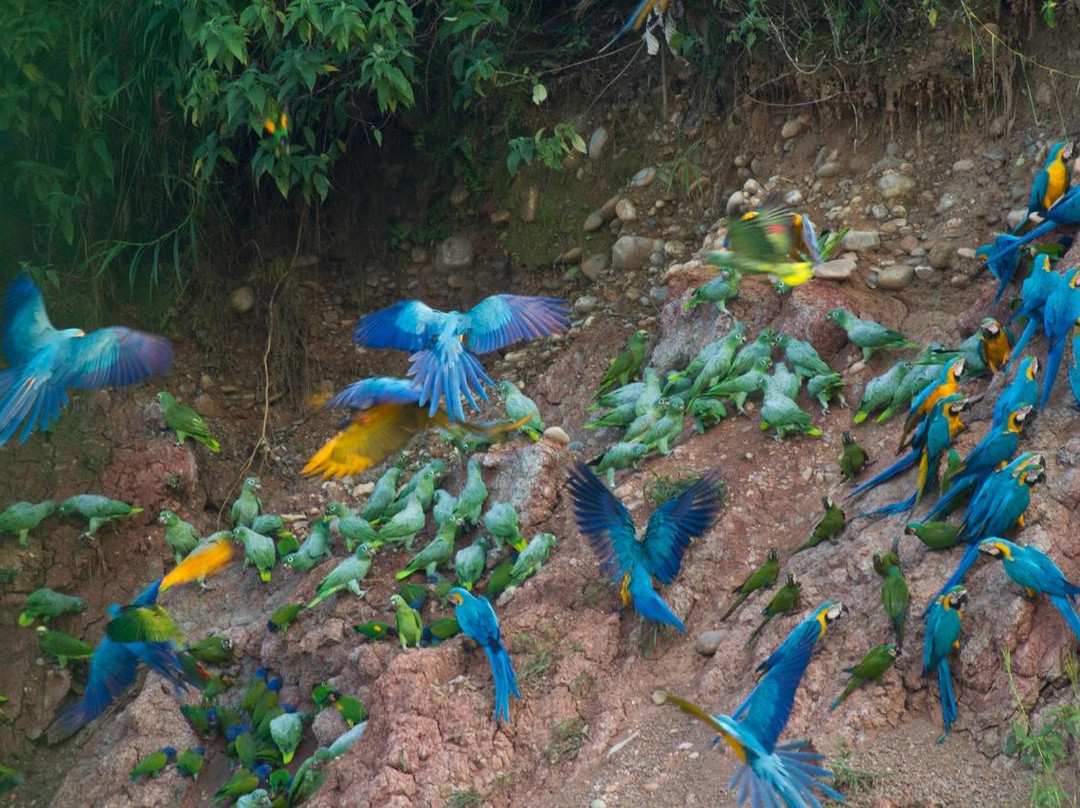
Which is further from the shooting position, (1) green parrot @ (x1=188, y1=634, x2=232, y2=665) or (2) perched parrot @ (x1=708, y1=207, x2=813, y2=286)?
(2) perched parrot @ (x1=708, y1=207, x2=813, y2=286)

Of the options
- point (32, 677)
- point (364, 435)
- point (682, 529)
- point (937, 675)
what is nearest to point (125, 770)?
point (32, 677)

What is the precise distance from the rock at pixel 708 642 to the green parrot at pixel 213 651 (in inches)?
85.9

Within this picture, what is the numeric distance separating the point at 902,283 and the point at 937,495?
1.68 meters

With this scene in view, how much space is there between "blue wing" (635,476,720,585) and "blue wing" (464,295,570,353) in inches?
49.9

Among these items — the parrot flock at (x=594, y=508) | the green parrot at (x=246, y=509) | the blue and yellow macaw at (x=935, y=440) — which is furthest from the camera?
the green parrot at (x=246, y=509)

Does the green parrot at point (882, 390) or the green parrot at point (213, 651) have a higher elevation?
the green parrot at point (882, 390)

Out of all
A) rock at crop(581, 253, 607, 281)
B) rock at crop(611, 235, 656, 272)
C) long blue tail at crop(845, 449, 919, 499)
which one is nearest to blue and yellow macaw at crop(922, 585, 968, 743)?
long blue tail at crop(845, 449, 919, 499)

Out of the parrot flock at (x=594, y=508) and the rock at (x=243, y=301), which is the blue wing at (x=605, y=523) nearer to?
the parrot flock at (x=594, y=508)

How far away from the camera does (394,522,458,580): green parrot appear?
5992mm

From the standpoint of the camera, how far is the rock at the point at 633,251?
741cm

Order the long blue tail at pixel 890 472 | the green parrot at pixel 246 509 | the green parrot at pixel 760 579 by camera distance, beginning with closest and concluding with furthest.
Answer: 1. the green parrot at pixel 760 579
2. the long blue tail at pixel 890 472
3. the green parrot at pixel 246 509

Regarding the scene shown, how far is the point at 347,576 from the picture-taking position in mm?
5988

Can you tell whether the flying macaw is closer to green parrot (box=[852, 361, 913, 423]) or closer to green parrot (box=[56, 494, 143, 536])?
green parrot (box=[56, 494, 143, 536])

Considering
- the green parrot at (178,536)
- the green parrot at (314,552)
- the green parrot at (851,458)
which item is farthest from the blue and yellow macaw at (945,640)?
the green parrot at (178,536)
